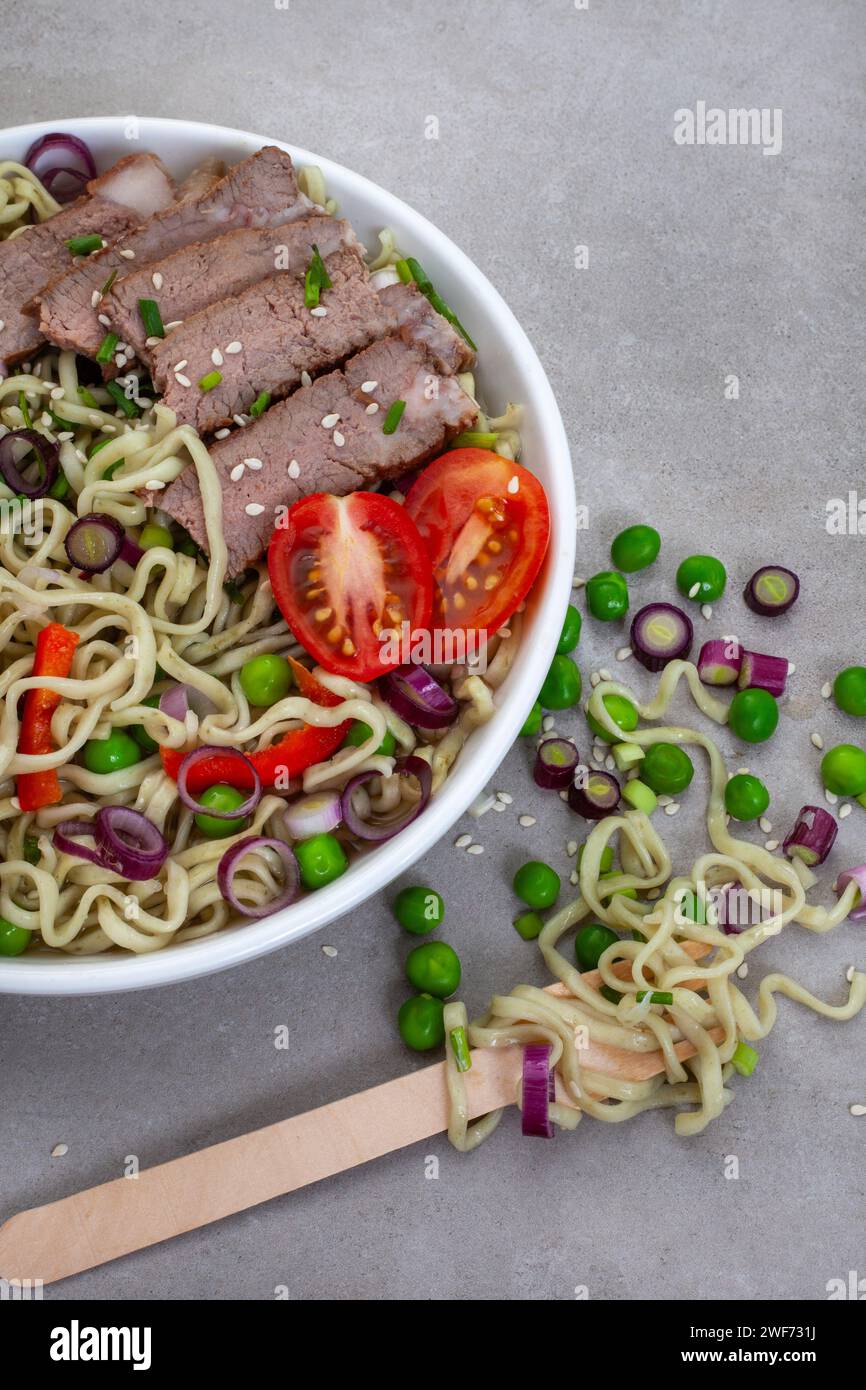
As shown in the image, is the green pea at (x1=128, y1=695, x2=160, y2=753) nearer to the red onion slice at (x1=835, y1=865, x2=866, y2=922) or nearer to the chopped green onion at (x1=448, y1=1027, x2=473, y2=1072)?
the chopped green onion at (x1=448, y1=1027, x2=473, y2=1072)

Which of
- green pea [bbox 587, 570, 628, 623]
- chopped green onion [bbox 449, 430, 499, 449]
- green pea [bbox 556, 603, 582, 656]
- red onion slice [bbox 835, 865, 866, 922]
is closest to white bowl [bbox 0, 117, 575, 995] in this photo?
chopped green onion [bbox 449, 430, 499, 449]

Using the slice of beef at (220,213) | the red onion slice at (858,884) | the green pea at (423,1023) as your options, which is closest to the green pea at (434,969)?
the green pea at (423,1023)

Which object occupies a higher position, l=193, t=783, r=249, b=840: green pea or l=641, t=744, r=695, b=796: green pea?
l=193, t=783, r=249, b=840: green pea

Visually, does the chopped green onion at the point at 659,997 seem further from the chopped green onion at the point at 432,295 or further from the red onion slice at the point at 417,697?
the chopped green onion at the point at 432,295

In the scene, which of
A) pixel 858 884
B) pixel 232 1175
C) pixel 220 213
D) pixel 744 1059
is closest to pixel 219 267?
pixel 220 213

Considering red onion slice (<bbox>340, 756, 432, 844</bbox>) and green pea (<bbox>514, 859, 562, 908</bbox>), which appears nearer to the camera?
red onion slice (<bbox>340, 756, 432, 844</bbox>)

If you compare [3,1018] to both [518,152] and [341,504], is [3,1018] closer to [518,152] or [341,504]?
[341,504]
